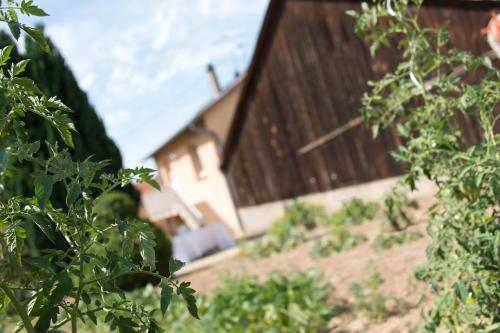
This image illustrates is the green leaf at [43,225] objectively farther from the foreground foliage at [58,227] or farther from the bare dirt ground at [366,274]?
the bare dirt ground at [366,274]

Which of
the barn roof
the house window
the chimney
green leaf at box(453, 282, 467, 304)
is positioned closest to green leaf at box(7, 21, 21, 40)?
green leaf at box(453, 282, 467, 304)

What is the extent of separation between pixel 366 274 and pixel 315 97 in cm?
911

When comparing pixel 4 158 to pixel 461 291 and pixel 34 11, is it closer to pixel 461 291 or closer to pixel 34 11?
pixel 34 11

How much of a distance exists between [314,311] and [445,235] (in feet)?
8.68

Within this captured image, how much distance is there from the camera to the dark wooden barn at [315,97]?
45.3 feet

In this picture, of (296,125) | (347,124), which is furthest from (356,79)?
(296,125)

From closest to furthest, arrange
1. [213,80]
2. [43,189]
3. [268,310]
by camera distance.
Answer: [43,189]
[268,310]
[213,80]

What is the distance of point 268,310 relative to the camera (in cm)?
521

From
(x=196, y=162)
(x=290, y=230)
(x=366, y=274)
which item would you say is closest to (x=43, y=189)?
(x=366, y=274)

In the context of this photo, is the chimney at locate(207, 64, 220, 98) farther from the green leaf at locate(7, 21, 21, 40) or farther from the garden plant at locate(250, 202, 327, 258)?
the green leaf at locate(7, 21, 21, 40)

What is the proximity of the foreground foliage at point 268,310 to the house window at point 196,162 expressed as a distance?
19994 mm

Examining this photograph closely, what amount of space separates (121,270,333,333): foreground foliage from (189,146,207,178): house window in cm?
1999

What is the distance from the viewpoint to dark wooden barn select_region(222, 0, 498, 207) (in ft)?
45.3

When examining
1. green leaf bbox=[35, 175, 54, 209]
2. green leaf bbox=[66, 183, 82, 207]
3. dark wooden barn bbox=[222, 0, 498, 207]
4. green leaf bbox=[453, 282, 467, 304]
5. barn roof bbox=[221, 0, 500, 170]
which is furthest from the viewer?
barn roof bbox=[221, 0, 500, 170]
